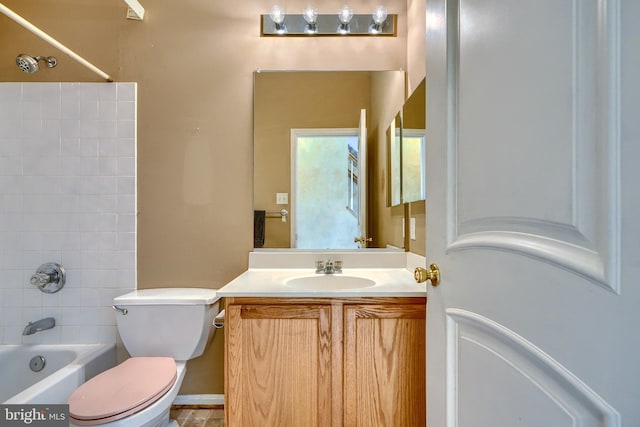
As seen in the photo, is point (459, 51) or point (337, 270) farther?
point (337, 270)

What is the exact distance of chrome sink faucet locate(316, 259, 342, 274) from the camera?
1.61 m

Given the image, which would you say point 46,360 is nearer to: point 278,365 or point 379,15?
point 278,365

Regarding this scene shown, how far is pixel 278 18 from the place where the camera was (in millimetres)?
1707

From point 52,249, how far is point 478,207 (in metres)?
2.18

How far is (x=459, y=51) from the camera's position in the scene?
788 millimetres

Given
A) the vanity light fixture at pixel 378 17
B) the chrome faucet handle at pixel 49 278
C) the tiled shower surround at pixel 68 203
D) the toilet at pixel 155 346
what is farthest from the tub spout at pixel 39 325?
the vanity light fixture at pixel 378 17

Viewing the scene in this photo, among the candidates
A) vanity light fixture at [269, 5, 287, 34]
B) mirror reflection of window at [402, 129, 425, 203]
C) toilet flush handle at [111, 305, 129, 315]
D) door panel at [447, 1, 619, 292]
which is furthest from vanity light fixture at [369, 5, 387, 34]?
toilet flush handle at [111, 305, 129, 315]

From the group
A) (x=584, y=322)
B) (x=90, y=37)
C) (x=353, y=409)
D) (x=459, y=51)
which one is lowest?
(x=353, y=409)

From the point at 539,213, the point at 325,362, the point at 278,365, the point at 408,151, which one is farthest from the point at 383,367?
the point at 408,151

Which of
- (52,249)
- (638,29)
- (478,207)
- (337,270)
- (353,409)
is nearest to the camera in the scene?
(638,29)

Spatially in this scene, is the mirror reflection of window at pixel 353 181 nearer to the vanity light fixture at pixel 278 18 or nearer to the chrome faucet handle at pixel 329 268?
the chrome faucet handle at pixel 329 268

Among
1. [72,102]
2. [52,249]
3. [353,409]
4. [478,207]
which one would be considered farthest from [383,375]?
[72,102]

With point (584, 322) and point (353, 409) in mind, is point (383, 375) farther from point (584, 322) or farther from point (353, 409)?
point (584, 322)

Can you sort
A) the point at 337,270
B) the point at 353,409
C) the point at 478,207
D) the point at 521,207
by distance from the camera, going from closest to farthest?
the point at 521,207 < the point at 478,207 < the point at 353,409 < the point at 337,270
